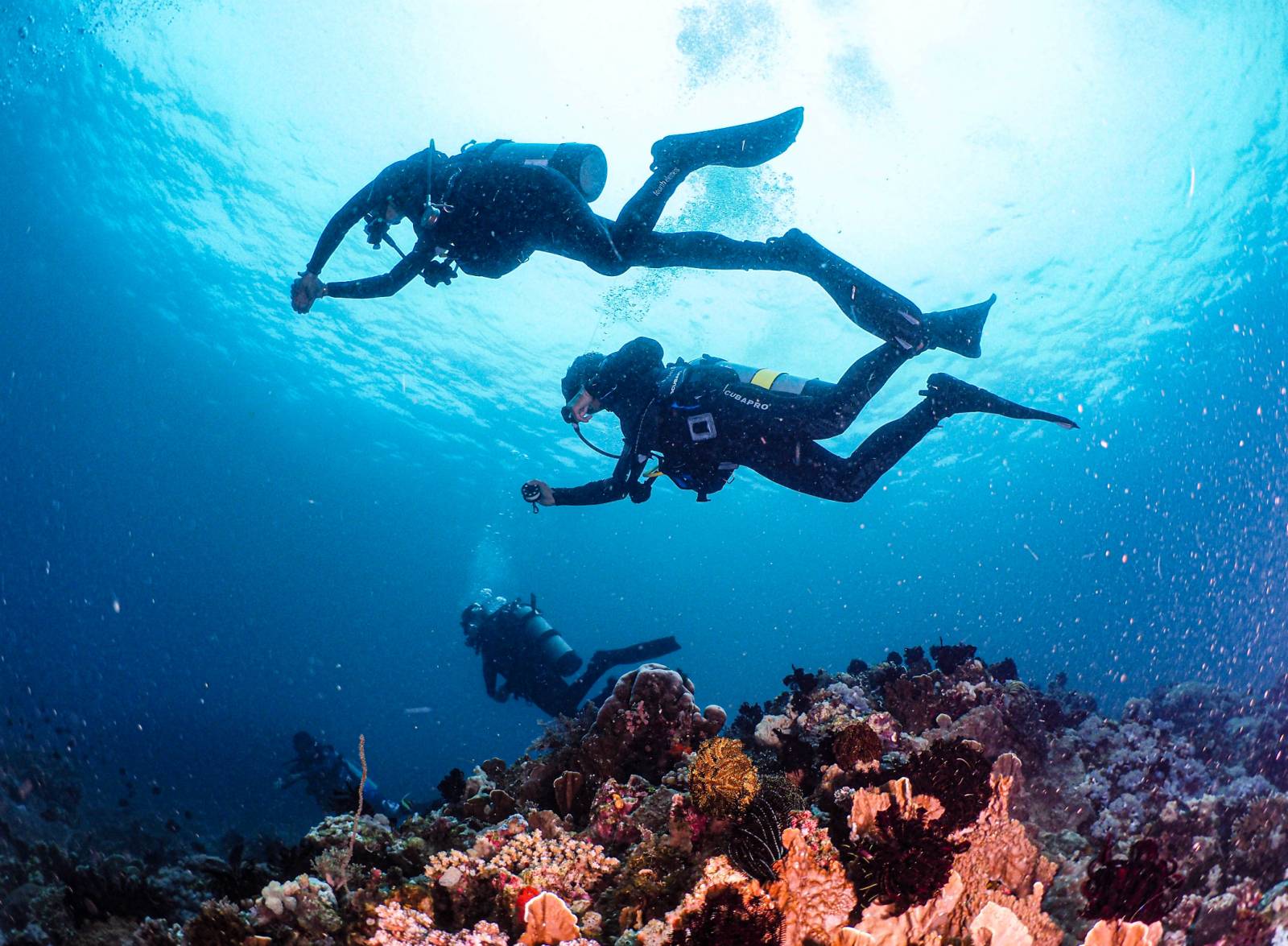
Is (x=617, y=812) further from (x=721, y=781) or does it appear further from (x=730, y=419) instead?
(x=730, y=419)

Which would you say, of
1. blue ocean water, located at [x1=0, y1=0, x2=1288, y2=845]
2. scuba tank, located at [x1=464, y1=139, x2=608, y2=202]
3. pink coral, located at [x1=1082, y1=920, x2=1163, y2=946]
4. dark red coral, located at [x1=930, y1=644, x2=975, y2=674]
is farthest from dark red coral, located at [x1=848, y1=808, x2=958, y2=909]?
blue ocean water, located at [x1=0, y1=0, x2=1288, y2=845]

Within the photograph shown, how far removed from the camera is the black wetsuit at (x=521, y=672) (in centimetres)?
1408

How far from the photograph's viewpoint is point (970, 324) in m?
5.37

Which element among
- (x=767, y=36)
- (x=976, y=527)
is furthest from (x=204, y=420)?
(x=976, y=527)

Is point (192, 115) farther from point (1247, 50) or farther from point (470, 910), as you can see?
point (1247, 50)

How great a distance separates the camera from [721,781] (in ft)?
10.6

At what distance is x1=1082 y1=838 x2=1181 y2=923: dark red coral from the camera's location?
2.73m

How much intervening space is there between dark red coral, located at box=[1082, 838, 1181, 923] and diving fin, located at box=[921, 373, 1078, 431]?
3543mm

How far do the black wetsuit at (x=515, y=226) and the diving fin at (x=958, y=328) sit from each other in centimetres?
122

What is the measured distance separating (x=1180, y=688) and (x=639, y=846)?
11.8m

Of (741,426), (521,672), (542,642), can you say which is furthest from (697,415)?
(521,672)

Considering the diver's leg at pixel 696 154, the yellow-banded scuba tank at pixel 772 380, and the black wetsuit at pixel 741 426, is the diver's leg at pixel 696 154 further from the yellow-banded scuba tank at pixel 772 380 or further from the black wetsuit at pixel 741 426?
the yellow-banded scuba tank at pixel 772 380

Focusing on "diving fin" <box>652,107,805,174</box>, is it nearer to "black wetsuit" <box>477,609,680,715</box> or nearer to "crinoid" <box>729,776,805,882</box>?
"crinoid" <box>729,776,805,882</box>

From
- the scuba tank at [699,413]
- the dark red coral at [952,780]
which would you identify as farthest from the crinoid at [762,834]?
the scuba tank at [699,413]
